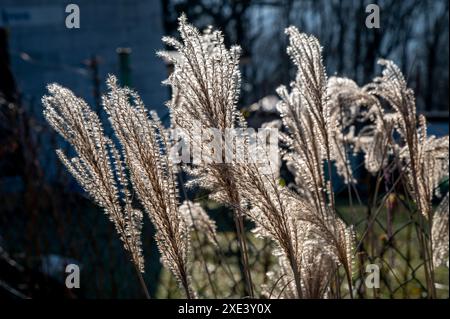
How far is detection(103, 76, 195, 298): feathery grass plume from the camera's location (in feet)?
4.84

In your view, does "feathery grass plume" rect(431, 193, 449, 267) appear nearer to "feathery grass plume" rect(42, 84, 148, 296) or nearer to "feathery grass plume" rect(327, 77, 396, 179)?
"feathery grass plume" rect(327, 77, 396, 179)

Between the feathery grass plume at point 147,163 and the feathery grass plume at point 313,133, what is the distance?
0.30 m

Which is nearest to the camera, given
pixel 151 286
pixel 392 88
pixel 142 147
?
pixel 142 147

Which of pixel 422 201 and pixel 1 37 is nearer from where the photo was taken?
pixel 422 201

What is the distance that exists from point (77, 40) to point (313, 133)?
8.96 meters

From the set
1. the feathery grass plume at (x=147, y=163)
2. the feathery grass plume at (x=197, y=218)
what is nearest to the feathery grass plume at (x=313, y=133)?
the feathery grass plume at (x=147, y=163)

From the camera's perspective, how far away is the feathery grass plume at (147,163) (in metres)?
1.48

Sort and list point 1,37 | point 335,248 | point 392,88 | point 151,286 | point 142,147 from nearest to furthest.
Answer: point 142,147 < point 335,248 < point 392,88 < point 151,286 < point 1,37

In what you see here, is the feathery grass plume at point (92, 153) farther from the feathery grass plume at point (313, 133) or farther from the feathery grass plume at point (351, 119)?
the feathery grass plume at point (351, 119)

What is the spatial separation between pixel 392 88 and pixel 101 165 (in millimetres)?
772

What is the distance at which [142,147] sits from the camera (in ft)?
4.85

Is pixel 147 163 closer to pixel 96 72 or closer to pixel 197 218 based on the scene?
pixel 197 218
